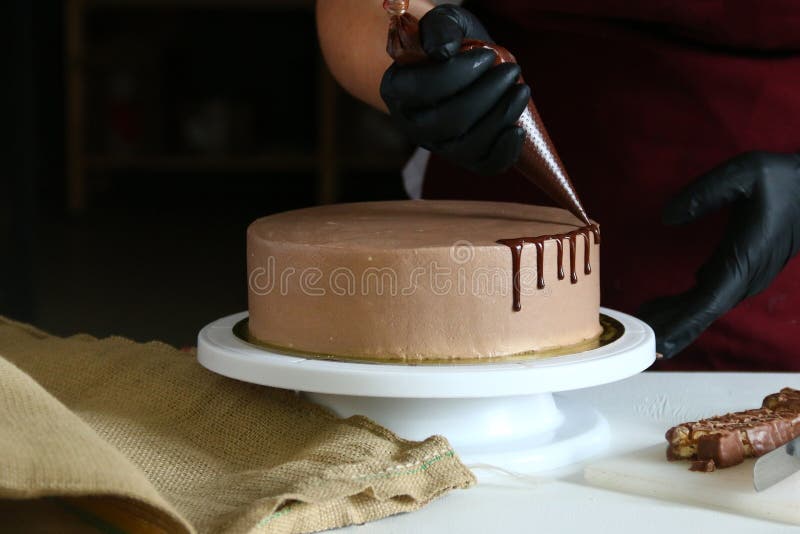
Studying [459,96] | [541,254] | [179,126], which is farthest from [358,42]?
[179,126]

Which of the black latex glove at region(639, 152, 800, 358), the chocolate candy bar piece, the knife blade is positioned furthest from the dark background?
the knife blade

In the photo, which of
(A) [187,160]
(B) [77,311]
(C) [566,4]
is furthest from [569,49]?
(A) [187,160]

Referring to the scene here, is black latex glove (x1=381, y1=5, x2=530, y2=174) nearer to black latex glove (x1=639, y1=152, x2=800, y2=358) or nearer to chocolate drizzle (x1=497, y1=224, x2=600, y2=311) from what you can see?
chocolate drizzle (x1=497, y1=224, x2=600, y2=311)

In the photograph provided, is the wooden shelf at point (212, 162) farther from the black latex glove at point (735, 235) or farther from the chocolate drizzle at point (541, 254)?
the chocolate drizzle at point (541, 254)

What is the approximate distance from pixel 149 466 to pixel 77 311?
2.45 m

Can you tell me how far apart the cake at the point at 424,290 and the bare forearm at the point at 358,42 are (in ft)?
0.81

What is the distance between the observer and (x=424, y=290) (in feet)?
2.68

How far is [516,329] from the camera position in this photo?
0.83 metres

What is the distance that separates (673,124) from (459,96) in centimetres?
44

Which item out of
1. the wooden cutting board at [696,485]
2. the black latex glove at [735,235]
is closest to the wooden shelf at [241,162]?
the black latex glove at [735,235]

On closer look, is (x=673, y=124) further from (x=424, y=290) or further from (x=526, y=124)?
(x=424, y=290)

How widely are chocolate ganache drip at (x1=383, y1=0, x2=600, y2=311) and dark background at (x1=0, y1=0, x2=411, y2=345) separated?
2.71 m

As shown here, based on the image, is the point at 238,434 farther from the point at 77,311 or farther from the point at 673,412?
the point at 77,311

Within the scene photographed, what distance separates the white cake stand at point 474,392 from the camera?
2.49 ft
